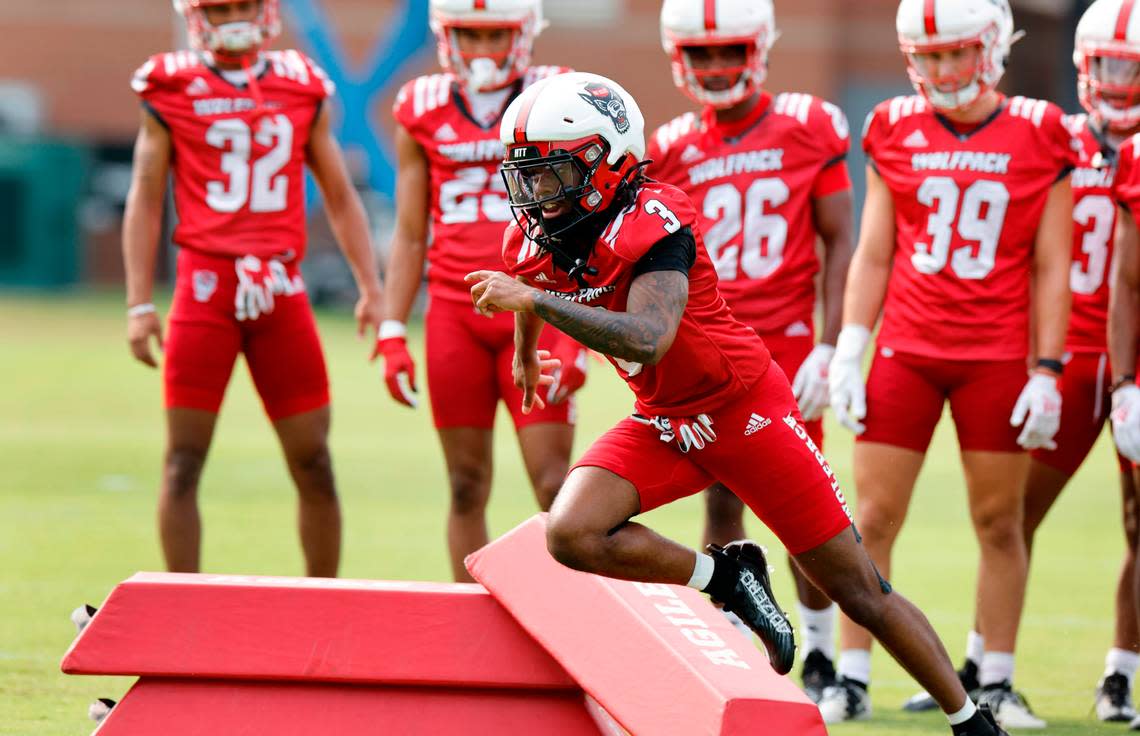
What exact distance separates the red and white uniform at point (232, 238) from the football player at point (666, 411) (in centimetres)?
184

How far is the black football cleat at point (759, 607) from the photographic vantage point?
A: 14.6ft

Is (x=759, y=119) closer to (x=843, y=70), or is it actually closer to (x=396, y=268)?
(x=396, y=268)

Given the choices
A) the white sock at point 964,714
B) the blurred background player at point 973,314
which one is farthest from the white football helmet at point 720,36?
the white sock at point 964,714

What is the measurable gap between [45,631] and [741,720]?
10.5 ft

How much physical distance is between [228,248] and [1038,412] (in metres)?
2.84

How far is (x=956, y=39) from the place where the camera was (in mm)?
5312

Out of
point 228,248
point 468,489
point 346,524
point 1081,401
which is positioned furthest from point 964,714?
point 346,524

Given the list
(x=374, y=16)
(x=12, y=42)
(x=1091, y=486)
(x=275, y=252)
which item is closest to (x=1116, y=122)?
(x=275, y=252)

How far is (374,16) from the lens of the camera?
102 feet

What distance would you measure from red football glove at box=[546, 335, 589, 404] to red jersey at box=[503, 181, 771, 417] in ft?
3.49

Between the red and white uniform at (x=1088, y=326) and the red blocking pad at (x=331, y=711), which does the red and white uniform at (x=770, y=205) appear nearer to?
the red and white uniform at (x=1088, y=326)

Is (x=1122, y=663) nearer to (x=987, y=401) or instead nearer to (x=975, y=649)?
(x=975, y=649)

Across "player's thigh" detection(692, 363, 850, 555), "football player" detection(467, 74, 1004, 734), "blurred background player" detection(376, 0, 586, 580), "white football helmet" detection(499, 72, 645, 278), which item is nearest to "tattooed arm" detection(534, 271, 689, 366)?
"football player" detection(467, 74, 1004, 734)

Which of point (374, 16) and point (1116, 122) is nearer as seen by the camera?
point (1116, 122)
